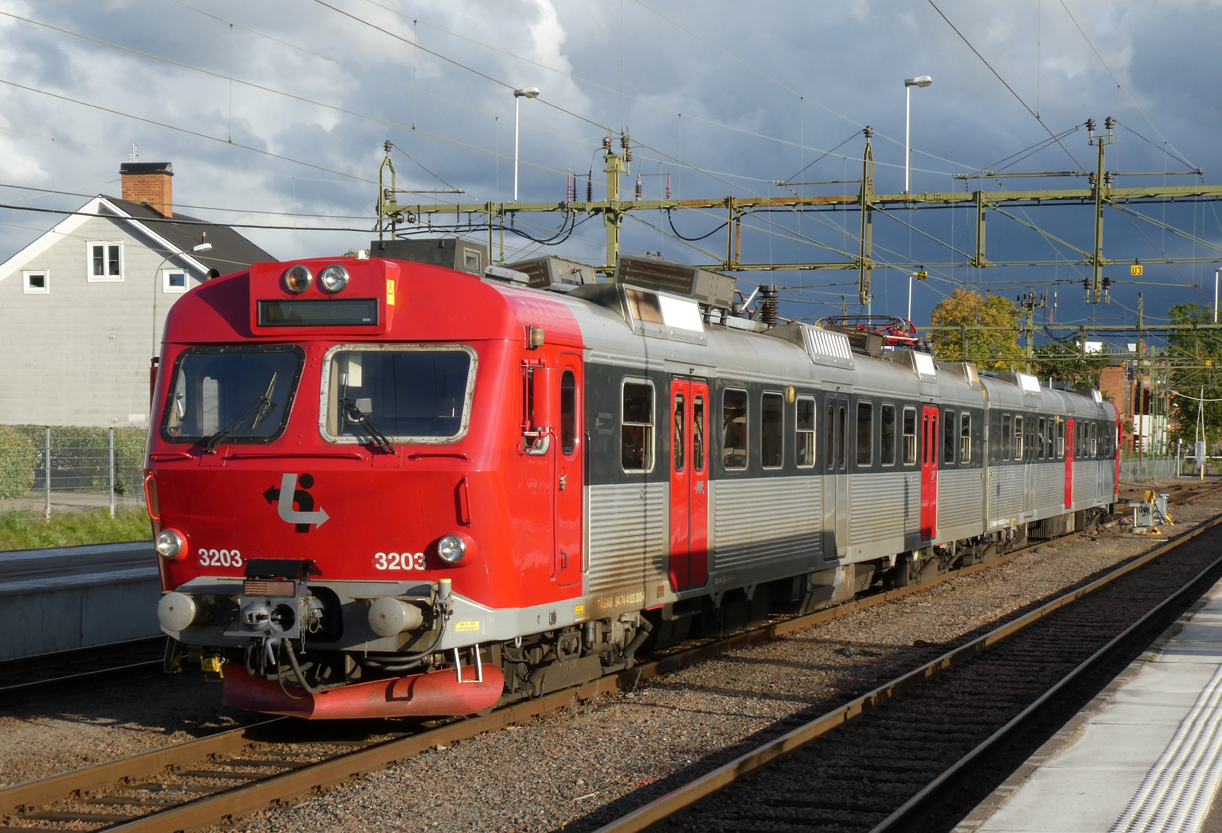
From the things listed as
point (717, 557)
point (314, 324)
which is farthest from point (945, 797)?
point (314, 324)

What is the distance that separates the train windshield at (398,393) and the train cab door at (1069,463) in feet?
70.6

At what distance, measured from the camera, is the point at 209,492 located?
835 cm

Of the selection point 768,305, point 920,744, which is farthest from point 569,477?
point 768,305

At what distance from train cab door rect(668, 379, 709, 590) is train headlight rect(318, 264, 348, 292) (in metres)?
3.26

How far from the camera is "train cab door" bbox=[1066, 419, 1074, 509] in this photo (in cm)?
2700

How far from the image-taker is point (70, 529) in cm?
2230

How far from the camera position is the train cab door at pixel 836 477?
14070 millimetres

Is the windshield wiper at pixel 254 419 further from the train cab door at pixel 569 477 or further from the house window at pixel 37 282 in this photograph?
the house window at pixel 37 282

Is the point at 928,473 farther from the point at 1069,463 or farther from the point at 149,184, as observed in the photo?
the point at 149,184

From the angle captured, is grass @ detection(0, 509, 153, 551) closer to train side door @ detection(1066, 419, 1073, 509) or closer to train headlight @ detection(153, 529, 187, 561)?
train headlight @ detection(153, 529, 187, 561)

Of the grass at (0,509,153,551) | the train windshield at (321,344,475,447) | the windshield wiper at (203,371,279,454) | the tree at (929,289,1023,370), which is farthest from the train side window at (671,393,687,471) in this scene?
the tree at (929,289,1023,370)

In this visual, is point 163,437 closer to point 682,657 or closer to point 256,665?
point 256,665

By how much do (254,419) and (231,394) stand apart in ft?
0.98

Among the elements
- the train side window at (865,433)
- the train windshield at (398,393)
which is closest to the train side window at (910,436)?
the train side window at (865,433)
